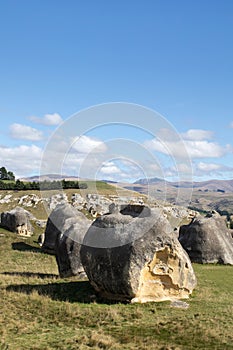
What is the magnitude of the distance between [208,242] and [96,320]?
70.3 feet

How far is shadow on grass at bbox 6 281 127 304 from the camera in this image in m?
17.5

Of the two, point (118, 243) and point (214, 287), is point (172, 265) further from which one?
point (214, 287)

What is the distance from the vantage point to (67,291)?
1888 cm

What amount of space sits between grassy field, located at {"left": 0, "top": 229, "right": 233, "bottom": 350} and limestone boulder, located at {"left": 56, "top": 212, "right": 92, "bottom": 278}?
1489 mm

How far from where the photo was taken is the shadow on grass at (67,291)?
1750 centimetres

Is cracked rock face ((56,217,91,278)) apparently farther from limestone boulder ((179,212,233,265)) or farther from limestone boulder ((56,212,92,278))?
limestone boulder ((179,212,233,265))

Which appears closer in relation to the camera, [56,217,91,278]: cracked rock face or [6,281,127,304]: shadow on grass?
[6,281,127,304]: shadow on grass

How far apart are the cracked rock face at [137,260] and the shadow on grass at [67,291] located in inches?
22.5

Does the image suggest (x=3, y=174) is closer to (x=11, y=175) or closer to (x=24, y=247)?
(x=11, y=175)

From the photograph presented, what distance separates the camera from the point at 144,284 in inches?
682

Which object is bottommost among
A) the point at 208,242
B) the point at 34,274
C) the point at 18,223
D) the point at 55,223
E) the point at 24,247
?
the point at 24,247

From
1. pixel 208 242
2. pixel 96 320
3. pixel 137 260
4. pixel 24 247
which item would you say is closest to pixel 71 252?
pixel 137 260

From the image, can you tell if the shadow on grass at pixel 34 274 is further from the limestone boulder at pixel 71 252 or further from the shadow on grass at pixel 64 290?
the shadow on grass at pixel 64 290

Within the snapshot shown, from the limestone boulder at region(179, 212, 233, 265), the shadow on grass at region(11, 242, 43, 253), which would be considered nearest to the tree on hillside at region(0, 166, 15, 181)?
the shadow on grass at region(11, 242, 43, 253)
